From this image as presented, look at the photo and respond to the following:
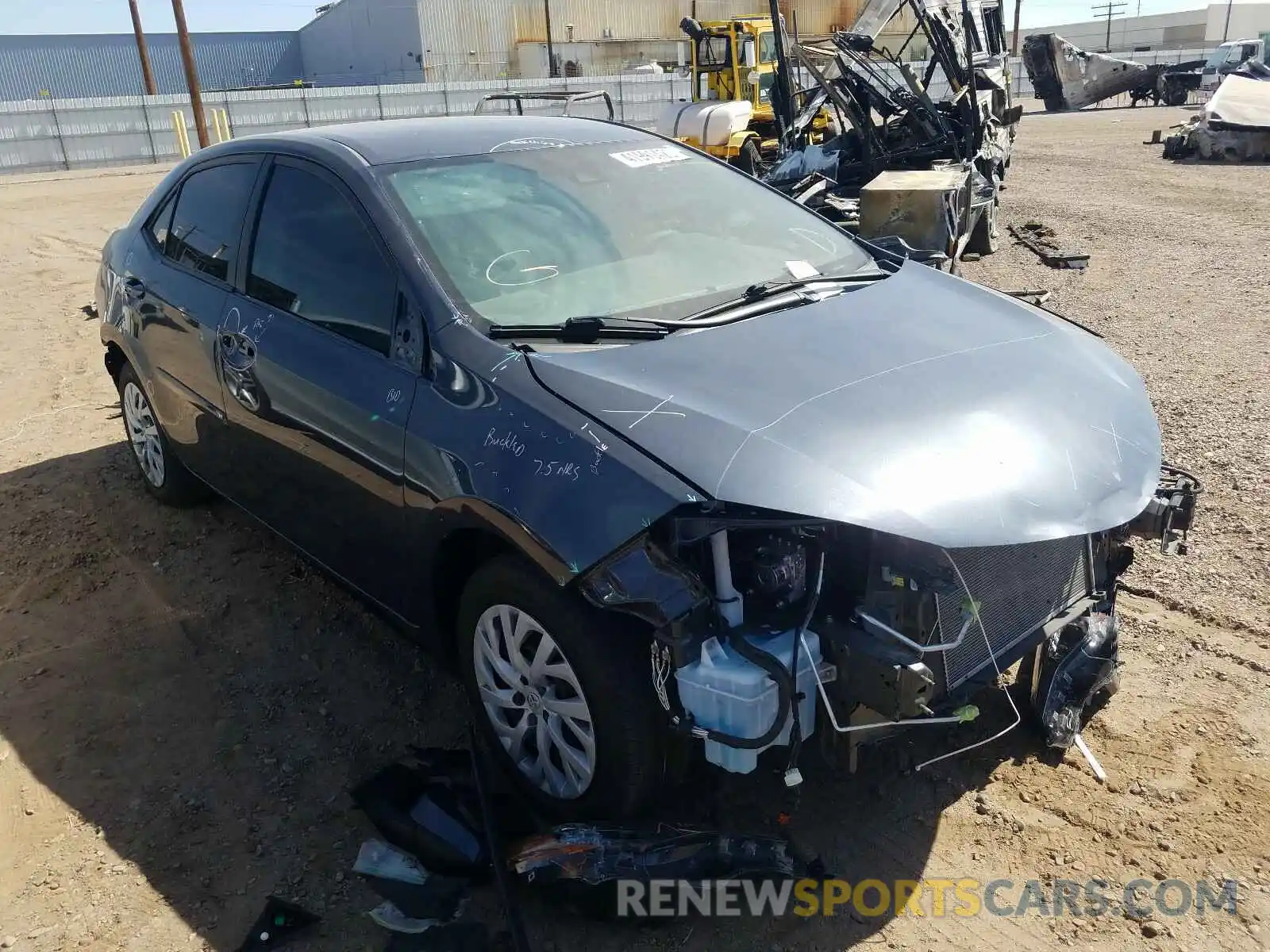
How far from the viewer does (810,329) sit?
9.80 ft

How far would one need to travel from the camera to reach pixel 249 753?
10.6ft

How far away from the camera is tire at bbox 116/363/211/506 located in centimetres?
475

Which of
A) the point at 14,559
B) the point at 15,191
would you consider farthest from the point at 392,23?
the point at 14,559

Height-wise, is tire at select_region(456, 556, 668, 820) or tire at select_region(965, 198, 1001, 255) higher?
tire at select_region(456, 556, 668, 820)

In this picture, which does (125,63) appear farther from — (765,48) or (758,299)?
(758,299)

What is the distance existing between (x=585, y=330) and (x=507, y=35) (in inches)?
2079

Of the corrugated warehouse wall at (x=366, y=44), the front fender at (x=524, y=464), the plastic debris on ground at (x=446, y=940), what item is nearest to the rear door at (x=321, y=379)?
the front fender at (x=524, y=464)

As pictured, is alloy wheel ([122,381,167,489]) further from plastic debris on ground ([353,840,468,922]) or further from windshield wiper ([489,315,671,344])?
plastic debris on ground ([353,840,468,922])

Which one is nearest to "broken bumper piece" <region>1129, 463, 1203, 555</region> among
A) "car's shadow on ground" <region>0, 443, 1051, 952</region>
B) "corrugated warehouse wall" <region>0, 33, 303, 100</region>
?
"car's shadow on ground" <region>0, 443, 1051, 952</region>

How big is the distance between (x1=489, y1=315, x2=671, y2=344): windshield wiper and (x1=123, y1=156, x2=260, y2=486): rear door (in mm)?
1511

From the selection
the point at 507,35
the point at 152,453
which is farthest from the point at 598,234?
the point at 507,35

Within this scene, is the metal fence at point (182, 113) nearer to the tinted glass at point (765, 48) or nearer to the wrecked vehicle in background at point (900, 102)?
the tinted glass at point (765, 48)

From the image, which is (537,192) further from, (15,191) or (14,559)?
(15,191)

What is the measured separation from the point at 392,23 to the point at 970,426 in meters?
55.0
